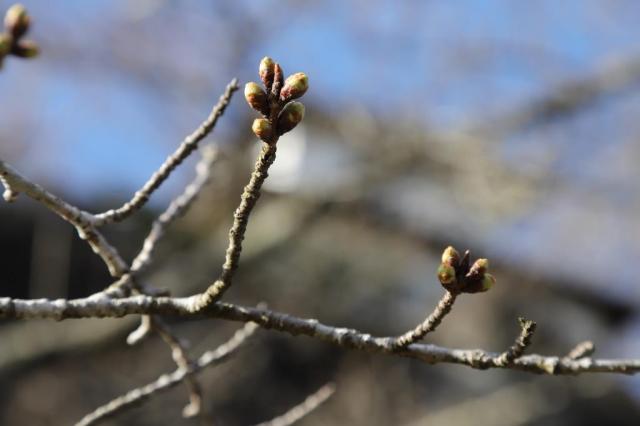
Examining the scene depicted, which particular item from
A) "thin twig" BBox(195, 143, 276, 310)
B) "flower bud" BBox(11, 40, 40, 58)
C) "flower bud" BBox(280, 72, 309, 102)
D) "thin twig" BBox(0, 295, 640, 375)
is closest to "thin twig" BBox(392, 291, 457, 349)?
"thin twig" BBox(0, 295, 640, 375)

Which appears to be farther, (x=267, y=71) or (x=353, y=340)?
(x=353, y=340)

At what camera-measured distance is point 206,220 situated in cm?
616

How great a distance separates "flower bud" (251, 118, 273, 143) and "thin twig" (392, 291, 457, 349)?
0.40 m

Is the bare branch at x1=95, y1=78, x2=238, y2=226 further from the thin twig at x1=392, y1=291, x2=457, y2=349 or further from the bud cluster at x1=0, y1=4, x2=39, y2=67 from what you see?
the thin twig at x1=392, y1=291, x2=457, y2=349

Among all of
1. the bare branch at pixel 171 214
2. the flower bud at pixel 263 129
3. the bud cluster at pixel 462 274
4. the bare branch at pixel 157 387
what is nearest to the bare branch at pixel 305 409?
the bare branch at pixel 157 387

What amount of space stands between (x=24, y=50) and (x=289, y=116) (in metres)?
0.37

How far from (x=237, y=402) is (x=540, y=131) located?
3437 mm

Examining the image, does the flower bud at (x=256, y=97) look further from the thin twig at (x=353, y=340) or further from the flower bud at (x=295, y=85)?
the thin twig at (x=353, y=340)

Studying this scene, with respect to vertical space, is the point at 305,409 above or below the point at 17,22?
below

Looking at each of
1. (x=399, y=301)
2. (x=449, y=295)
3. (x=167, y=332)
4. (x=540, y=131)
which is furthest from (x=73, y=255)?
(x=449, y=295)

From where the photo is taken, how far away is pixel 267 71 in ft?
3.39

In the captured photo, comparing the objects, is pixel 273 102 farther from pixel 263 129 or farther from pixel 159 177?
pixel 159 177

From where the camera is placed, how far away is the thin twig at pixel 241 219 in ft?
3.53

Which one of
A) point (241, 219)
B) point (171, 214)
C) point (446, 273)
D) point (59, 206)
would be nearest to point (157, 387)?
point (171, 214)
